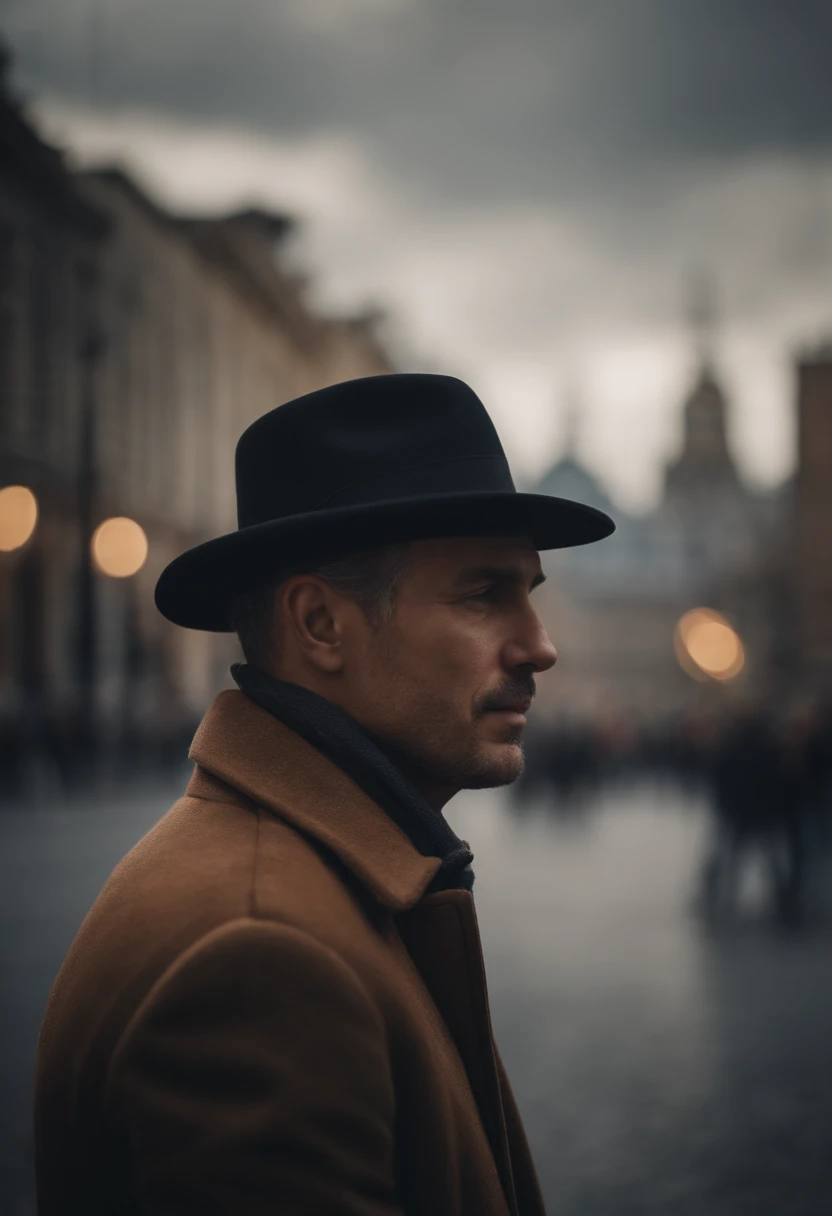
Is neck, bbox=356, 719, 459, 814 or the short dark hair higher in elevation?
the short dark hair

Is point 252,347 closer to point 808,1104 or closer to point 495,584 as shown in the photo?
point 808,1104

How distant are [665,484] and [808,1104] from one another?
112763 mm

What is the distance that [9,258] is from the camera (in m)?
22.5

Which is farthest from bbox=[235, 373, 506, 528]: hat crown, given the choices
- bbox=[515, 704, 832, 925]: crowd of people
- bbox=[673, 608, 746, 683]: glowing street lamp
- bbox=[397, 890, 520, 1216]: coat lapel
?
bbox=[673, 608, 746, 683]: glowing street lamp

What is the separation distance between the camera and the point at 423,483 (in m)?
1.91

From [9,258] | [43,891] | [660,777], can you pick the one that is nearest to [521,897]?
[43,891]

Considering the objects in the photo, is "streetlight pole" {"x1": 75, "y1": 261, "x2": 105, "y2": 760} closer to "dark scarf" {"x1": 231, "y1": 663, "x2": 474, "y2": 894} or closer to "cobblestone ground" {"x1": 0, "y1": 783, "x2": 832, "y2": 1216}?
"cobblestone ground" {"x1": 0, "y1": 783, "x2": 832, "y2": 1216}

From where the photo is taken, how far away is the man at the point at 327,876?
143 centimetres

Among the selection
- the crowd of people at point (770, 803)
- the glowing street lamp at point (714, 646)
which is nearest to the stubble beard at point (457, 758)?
the crowd of people at point (770, 803)

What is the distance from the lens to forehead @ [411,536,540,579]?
1.91 m

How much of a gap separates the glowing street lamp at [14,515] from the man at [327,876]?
1182 cm

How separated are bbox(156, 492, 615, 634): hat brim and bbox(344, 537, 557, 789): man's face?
0.04 meters

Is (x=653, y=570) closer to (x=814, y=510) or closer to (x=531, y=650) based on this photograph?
(x=814, y=510)

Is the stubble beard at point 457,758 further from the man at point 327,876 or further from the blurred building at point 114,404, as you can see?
the blurred building at point 114,404
